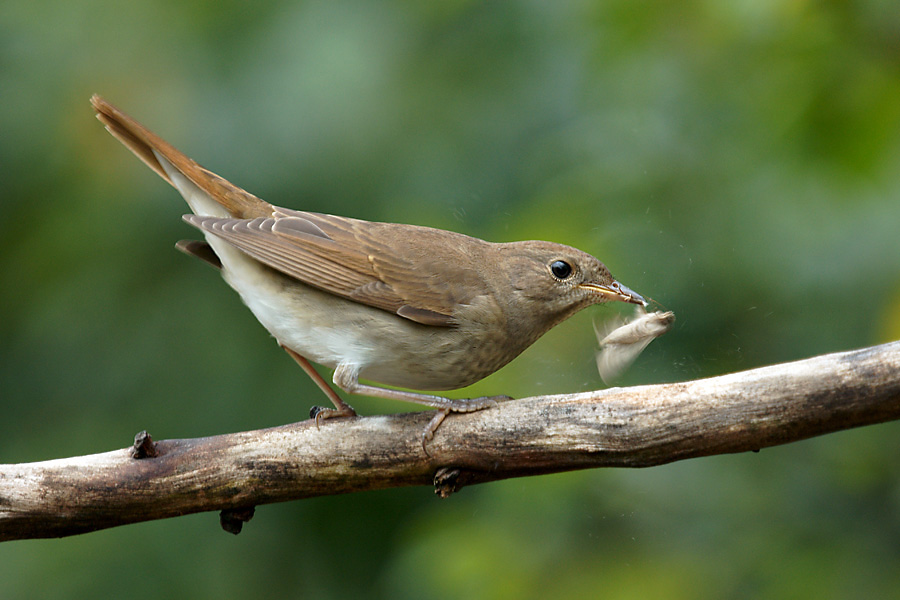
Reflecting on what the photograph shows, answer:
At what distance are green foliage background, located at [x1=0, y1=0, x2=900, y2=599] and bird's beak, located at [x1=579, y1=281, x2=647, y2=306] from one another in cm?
13

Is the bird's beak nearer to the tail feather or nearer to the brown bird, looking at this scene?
the brown bird

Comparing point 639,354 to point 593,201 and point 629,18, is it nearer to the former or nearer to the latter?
point 593,201

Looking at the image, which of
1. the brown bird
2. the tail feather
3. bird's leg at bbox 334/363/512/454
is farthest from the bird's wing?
bird's leg at bbox 334/363/512/454

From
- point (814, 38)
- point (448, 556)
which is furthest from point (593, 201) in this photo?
point (448, 556)

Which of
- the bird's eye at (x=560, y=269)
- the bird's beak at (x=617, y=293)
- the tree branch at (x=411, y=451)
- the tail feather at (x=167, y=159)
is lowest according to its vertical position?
the tree branch at (x=411, y=451)

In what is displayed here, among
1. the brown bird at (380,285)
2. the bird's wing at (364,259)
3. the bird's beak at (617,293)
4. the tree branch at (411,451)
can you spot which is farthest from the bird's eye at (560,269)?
the tree branch at (411,451)

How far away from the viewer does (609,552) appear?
4.00 meters

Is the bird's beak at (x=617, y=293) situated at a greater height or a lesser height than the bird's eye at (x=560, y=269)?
lesser

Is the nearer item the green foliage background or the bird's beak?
the green foliage background

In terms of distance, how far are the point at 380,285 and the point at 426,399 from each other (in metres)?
0.69

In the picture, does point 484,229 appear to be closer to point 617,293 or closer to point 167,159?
point 617,293

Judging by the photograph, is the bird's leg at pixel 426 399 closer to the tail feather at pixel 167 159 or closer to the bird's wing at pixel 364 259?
the bird's wing at pixel 364 259

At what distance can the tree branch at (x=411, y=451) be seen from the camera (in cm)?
316

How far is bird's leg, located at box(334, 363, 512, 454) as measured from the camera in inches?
144
